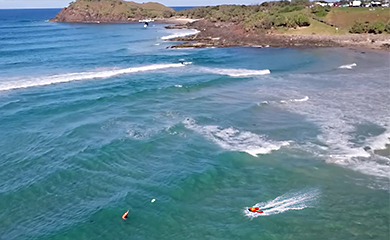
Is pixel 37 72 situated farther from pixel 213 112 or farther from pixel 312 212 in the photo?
pixel 312 212

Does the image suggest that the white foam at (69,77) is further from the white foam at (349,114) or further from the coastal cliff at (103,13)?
the coastal cliff at (103,13)

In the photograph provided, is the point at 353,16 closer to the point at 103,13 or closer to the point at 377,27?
the point at 377,27

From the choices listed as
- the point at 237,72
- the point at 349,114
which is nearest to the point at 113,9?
the point at 237,72

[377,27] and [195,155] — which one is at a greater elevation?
[377,27]

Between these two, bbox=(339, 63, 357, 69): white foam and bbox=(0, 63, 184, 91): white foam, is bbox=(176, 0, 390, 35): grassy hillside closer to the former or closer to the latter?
bbox=(339, 63, 357, 69): white foam

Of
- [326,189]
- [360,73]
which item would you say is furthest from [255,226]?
[360,73]

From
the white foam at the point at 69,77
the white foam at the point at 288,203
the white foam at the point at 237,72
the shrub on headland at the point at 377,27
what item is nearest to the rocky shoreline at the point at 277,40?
the shrub on headland at the point at 377,27
